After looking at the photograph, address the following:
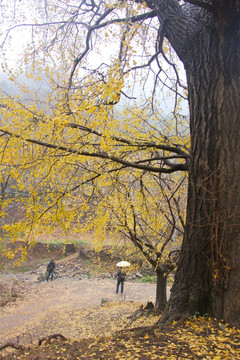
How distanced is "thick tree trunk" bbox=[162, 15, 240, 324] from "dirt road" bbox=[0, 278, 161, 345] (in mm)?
4180

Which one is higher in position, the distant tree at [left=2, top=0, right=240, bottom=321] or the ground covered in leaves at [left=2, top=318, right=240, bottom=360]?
the distant tree at [left=2, top=0, right=240, bottom=321]

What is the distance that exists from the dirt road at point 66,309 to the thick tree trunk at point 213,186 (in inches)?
165

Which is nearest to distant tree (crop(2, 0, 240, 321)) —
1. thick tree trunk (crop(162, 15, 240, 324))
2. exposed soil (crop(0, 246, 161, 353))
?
thick tree trunk (crop(162, 15, 240, 324))


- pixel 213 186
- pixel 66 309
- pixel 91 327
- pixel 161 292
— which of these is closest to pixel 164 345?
pixel 213 186

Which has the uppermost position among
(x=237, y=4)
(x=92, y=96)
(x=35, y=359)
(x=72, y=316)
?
(x=237, y=4)

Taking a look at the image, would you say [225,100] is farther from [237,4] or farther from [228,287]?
[228,287]

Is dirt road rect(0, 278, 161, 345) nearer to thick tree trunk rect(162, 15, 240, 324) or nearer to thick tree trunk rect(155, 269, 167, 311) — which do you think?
thick tree trunk rect(155, 269, 167, 311)

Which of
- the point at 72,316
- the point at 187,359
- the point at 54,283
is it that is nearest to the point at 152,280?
the point at 54,283

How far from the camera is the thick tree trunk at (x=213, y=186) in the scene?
288cm

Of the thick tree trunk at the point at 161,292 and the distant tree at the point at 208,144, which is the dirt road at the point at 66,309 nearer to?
the thick tree trunk at the point at 161,292

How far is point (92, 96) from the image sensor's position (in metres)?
2.88

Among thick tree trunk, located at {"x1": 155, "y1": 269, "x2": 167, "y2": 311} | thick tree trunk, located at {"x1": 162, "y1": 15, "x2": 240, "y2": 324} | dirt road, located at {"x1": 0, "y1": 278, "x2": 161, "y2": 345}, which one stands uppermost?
thick tree trunk, located at {"x1": 162, "y1": 15, "x2": 240, "y2": 324}

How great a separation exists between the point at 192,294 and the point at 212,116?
2144 mm

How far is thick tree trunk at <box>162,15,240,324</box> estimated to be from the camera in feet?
9.46
